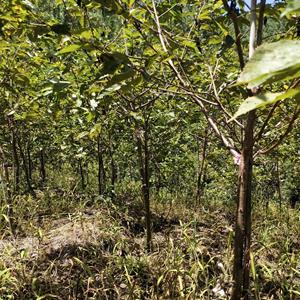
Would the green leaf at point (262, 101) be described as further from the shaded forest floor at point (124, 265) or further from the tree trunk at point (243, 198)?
the shaded forest floor at point (124, 265)

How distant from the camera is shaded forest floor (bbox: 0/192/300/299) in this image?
9.71 feet

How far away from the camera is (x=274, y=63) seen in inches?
11.4

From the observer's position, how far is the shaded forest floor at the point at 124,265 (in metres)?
2.96

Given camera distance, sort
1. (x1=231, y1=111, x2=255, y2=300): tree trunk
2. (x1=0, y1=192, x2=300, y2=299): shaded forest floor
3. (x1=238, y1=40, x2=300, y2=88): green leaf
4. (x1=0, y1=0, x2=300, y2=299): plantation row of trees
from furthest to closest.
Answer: (x1=0, y1=192, x2=300, y2=299): shaded forest floor
(x1=231, y1=111, x2=255, y2=300): tree trunk
(x1=0, y1=0, x2=300, y2=299): plantation row of trees
(x1=238, y1=40, x2=300, y2=88): green leaf

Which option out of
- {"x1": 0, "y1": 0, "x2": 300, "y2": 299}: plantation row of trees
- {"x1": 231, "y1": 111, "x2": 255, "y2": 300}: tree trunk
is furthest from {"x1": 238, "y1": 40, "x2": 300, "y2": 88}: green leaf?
{"x1": 231, "y1": 111, "x2": 255, "y2": 300}: tree trunk

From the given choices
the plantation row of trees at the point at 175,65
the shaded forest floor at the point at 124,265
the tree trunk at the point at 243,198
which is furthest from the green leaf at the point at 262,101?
the shaded forest floor at the point at 124,265

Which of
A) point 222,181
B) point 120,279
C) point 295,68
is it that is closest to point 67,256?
point 120,279

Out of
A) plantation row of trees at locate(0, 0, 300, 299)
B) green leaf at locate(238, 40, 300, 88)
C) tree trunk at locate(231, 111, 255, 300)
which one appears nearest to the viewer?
green leaf at locate(238, 40, 300, 88)

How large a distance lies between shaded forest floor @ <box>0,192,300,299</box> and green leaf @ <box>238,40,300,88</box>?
2.40 meters

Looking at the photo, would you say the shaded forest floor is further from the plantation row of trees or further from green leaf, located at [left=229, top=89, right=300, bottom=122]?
green leaf, located at [left=229, top=89, right=300, bottom=122]

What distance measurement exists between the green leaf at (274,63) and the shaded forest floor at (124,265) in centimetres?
240

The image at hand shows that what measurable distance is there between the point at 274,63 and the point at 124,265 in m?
3.09

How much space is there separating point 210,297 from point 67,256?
5.11 ft

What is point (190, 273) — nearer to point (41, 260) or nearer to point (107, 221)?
point (41, 260)
